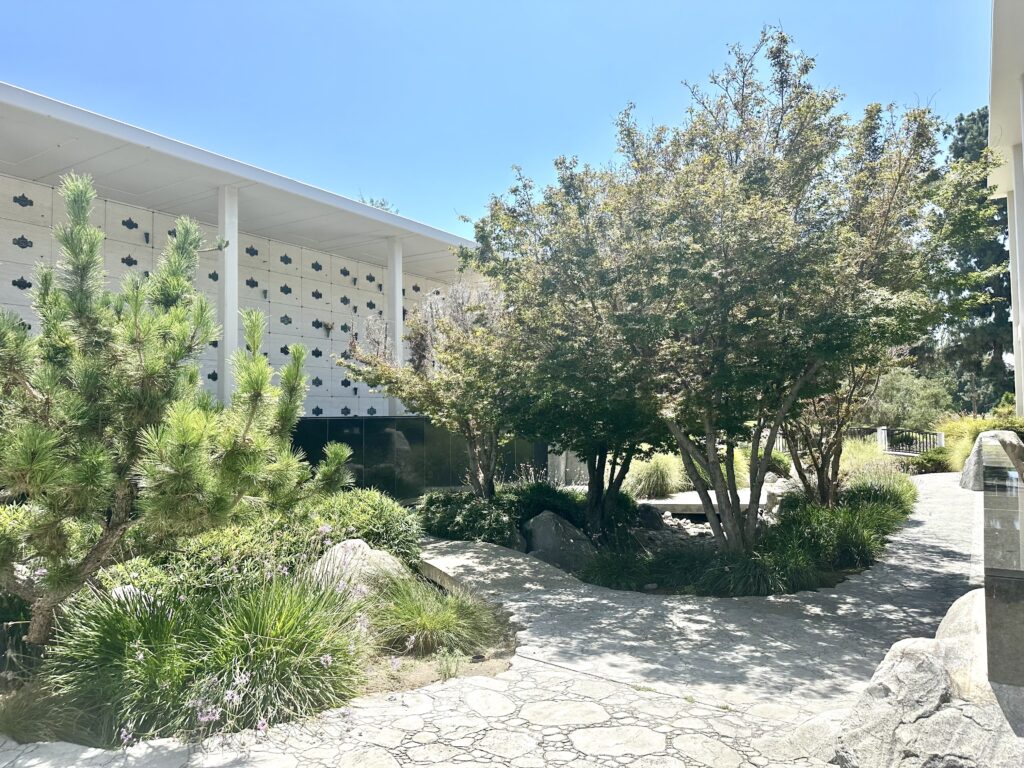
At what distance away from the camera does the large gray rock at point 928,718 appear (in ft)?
10.3

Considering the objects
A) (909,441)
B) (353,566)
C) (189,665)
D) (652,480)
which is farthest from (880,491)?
(909,441)

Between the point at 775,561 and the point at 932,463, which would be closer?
the point at 775,561

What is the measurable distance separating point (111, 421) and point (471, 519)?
7.10 metres

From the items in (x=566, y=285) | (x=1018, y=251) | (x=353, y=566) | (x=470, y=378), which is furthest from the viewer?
(x=1018, y=251)

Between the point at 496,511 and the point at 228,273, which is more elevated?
the point at 228,273

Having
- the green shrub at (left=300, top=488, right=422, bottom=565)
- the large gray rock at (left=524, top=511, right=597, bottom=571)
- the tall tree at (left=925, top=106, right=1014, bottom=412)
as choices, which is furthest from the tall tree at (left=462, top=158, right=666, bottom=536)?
the tall tree at (left=925, top=106, right=1014, bottom=412)

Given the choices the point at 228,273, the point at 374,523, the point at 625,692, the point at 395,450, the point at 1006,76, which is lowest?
the point at 625,692

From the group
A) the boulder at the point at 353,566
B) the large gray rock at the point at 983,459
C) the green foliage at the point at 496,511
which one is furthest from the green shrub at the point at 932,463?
the boulder at the point at 353,566

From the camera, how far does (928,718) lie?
3303 mm

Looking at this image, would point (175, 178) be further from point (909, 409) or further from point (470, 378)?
point (909, 409)

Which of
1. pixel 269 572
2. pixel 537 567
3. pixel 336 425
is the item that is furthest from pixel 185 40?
pixel 537 567

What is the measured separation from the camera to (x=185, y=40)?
31.0ft

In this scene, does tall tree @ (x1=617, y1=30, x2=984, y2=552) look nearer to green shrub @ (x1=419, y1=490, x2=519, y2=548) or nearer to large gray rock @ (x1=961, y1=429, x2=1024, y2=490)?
large gray rock @ (x1=961, y1=429, x2=1024, y2=490)

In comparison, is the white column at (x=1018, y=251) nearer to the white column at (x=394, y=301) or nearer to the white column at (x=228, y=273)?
the white column at (x=394, y=301)
